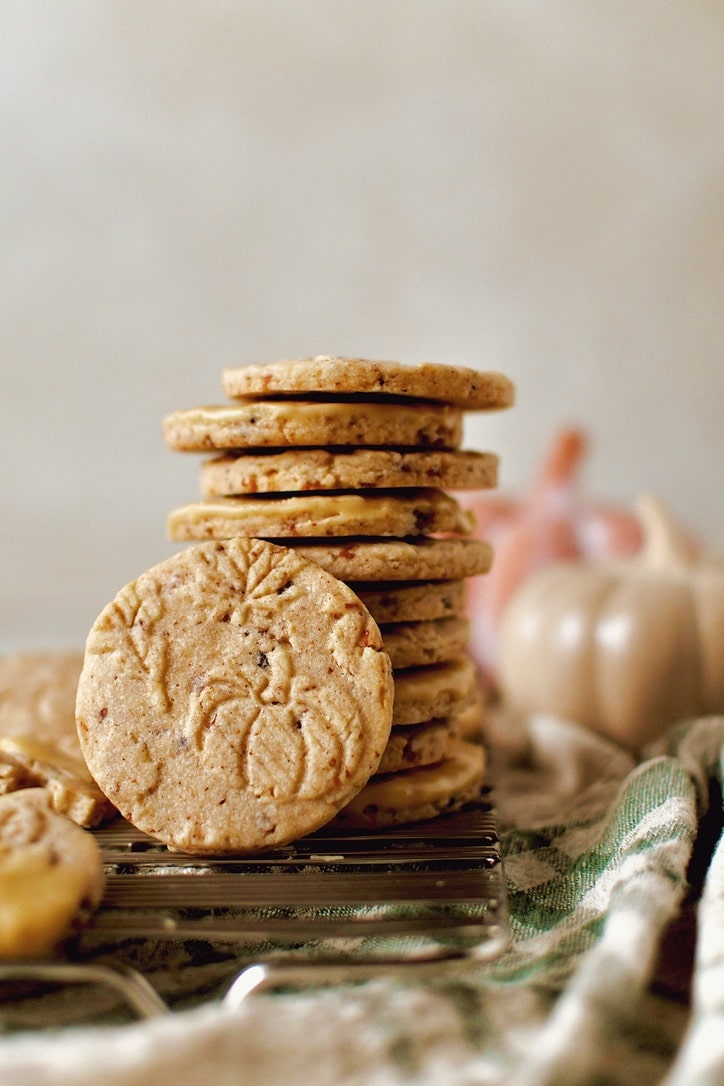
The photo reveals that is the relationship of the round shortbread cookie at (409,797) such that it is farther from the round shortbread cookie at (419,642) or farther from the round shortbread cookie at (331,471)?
the round shortbread cookie at (331,471)

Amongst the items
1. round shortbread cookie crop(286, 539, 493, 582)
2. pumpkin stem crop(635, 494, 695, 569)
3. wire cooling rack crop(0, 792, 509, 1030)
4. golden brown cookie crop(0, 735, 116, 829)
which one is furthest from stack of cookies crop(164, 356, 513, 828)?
pumpkin stem crop(635, 494, 695, 569)

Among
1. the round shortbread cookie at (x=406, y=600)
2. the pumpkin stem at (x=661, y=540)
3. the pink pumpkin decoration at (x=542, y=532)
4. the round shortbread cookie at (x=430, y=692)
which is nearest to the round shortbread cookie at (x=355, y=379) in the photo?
the round shortbread cookie at (x=406, y=600)

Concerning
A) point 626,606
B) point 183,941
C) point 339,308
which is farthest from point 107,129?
point 183,941

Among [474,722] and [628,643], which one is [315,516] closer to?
[474,722]

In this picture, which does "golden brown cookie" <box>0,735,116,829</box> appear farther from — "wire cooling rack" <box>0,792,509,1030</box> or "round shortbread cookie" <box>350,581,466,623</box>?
"round shortbread cookie" <box>350,581,466,623</box>

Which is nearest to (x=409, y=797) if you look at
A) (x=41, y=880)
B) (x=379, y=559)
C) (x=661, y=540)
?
(x=379, y=559)

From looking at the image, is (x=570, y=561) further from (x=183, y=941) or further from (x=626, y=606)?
(x=183, y=941)

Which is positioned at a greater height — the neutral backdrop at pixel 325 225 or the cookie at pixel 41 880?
the neutral backdrop at pixel 325 225
